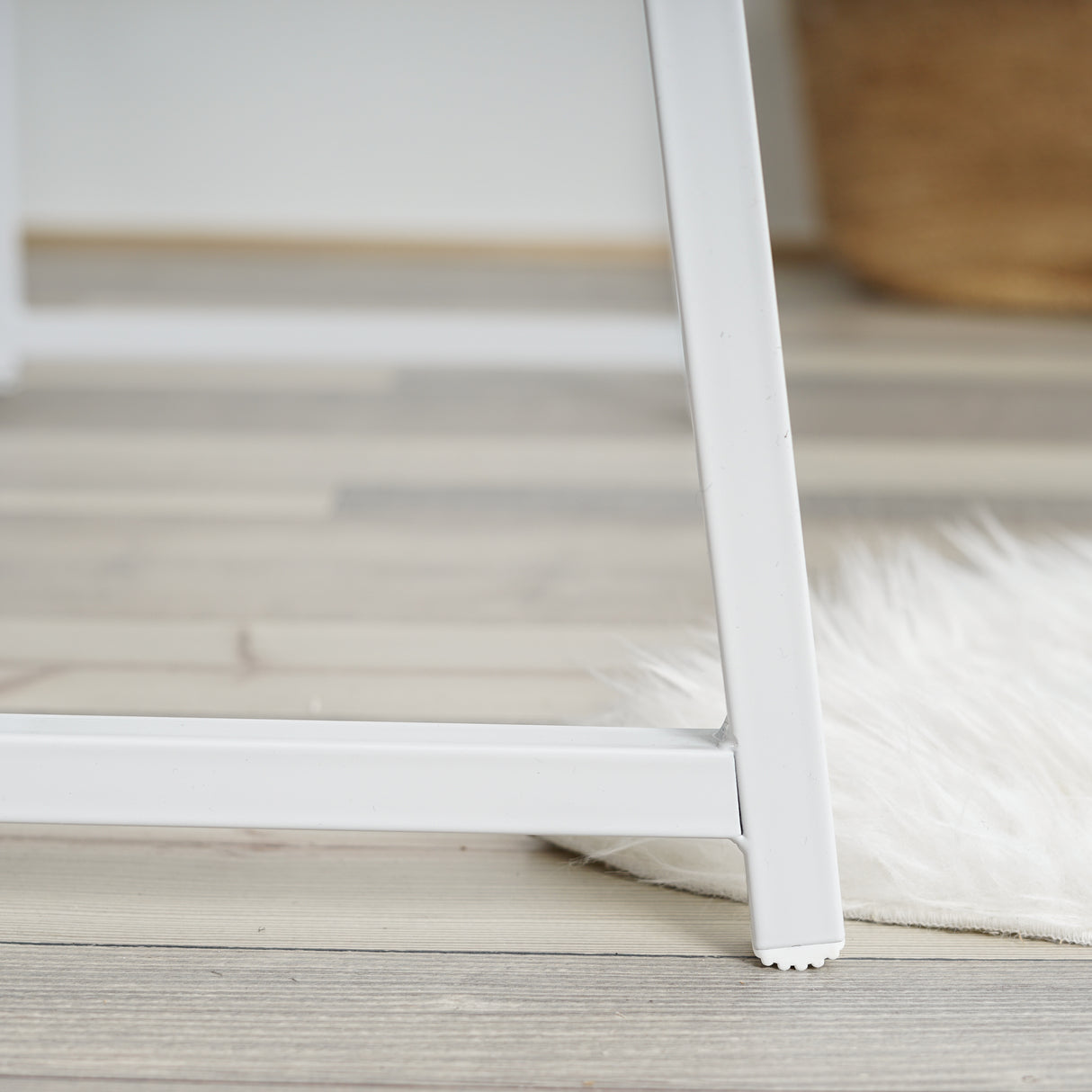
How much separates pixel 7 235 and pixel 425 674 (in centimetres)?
72

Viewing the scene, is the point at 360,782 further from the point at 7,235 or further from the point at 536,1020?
the point at 7,235

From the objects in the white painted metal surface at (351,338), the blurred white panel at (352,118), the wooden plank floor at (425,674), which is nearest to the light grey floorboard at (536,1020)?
the wooden plank floor at (425,674)

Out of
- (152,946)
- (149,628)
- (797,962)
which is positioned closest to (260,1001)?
(152,946)

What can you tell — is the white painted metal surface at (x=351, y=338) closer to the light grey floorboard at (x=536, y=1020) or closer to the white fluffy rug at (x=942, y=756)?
the white fluffy rug at (x=942, y=756)

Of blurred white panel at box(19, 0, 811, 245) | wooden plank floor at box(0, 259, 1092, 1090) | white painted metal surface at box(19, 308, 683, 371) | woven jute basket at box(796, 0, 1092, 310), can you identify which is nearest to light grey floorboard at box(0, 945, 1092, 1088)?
wooden plank floor at box(0, 259, 1092, 1090)

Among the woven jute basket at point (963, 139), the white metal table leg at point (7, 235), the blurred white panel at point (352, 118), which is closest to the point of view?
the white metal table leg at point (7, 235)

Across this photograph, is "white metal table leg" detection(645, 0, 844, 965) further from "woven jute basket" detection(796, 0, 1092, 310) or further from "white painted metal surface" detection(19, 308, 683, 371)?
"woven jute basket" detection(796, 0, 1092, 310)

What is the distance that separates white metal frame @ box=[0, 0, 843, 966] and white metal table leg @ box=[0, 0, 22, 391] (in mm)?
775

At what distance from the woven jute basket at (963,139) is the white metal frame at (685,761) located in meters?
1.32

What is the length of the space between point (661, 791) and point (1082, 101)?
4.61 feet

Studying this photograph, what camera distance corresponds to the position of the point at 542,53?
6.18ft

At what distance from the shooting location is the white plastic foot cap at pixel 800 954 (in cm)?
36

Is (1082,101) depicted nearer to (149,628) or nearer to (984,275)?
(984,275)

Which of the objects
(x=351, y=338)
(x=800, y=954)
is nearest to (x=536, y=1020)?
(x=800, y=954)
